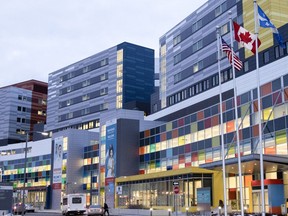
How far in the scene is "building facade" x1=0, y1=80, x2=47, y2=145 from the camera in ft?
541

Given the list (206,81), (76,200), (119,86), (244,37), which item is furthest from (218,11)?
(244,37)

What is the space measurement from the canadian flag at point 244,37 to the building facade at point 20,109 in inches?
5658

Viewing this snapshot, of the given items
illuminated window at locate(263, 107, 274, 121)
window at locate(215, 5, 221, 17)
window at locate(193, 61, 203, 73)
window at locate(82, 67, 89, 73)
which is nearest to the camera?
illuminated window at locate(263, 107, 274, 121)

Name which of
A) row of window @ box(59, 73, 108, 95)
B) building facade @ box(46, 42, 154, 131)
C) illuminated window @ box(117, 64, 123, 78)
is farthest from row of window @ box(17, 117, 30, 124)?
illuminated window @ box(117, 64, 123, 78)

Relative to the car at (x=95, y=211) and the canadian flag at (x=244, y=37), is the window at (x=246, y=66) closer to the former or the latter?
the car at (x=95, y=211)

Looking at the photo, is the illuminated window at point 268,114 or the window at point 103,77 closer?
the illuminated window at point 268,114

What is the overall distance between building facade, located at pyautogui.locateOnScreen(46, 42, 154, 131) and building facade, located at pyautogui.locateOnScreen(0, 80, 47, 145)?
93.2 feet

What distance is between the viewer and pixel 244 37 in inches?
1141

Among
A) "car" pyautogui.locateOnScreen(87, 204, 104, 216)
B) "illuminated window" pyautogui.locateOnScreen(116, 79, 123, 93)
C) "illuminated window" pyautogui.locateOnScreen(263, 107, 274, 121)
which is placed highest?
"illuminated window" pyautogui.locateOnScreen(116, 79, 123, 93)

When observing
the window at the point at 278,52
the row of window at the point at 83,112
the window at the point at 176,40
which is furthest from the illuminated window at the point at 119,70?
the window at the point at 278,52

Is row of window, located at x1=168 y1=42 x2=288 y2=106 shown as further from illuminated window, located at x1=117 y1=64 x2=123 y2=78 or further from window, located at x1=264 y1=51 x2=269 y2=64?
illuminated window, located at x1=117 y1=64 x2=123 y2=78

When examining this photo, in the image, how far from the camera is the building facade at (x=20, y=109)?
16475 cm

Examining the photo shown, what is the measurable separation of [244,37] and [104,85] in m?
100

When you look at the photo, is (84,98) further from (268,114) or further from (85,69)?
(268,114)
